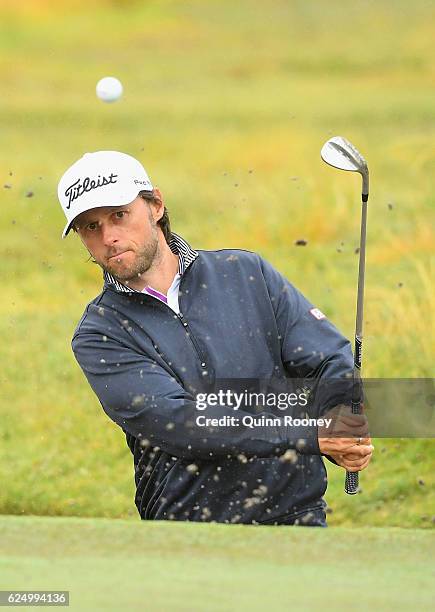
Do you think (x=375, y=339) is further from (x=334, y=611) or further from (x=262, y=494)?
(x=334, y=611)

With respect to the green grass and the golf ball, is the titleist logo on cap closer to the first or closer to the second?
the green grass

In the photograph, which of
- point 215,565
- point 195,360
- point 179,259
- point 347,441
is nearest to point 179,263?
point 179,259

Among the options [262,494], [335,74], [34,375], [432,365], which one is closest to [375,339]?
[432,365]

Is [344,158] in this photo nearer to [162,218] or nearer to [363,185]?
[363,185]

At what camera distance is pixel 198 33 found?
24.8 metres

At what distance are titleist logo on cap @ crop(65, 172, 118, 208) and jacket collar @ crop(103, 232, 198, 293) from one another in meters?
0.20

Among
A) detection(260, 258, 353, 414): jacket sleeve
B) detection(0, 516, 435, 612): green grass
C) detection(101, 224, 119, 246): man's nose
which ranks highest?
detection(101, 224, 119, 246): man's nose

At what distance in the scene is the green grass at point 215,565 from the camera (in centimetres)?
200

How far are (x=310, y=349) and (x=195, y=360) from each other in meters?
0.29

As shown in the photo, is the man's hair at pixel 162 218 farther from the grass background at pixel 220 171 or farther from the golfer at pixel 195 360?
the grass background at pixel 220 171

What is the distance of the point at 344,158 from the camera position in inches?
134

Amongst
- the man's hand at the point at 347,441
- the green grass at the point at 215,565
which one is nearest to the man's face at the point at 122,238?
the man's hand at the point at 347,441

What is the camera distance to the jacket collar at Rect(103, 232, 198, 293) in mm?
3197

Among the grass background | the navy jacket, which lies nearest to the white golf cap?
the navy jacket
